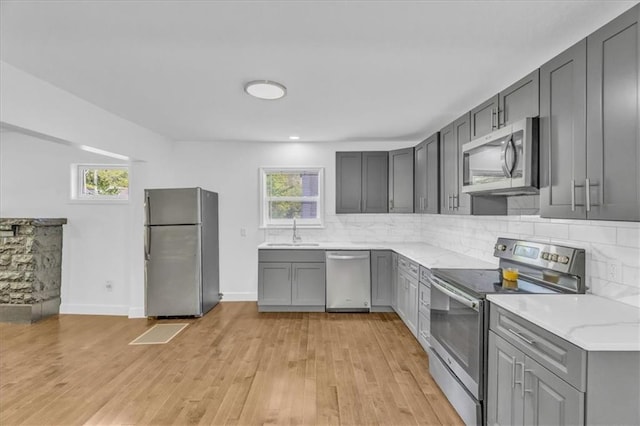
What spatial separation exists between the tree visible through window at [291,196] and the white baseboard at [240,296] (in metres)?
1.12

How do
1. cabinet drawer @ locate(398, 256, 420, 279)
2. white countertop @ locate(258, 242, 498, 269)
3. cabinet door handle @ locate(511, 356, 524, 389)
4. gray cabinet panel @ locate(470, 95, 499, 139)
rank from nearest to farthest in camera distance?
cabinet door handle @ locate(511, 356, 524, 389) → gray cabinet panel @ locate(470, 95, 499, 139) → white countertop @ locate(258, 242, 498, 269) → cabinet drawer @ locate(398, 256, 420, 279)

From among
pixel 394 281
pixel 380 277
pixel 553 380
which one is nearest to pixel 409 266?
A: pixel 394 281

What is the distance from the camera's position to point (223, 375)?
2727 millimetres

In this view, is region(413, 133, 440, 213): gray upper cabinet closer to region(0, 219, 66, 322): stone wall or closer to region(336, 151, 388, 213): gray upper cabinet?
region(336, 151, 388, 213): gray upper cabinet

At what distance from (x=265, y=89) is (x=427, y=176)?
2.22m

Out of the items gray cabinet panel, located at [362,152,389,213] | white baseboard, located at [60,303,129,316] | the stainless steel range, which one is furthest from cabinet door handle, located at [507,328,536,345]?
white baseboard, located at [60,303,129,316]

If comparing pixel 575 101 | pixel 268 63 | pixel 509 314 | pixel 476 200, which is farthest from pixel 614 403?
pixel 268 63

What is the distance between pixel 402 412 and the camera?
2227mm

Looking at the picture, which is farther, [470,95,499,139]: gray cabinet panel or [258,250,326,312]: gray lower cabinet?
[258,250,326,312]: gray lower cabinet

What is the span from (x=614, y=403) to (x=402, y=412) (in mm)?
1297

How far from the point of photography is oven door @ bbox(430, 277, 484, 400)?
1960 mm

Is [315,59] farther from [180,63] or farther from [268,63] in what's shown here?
[180,63]

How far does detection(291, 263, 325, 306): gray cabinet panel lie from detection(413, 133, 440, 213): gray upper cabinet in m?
1.56

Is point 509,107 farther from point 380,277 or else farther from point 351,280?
point 351,280
